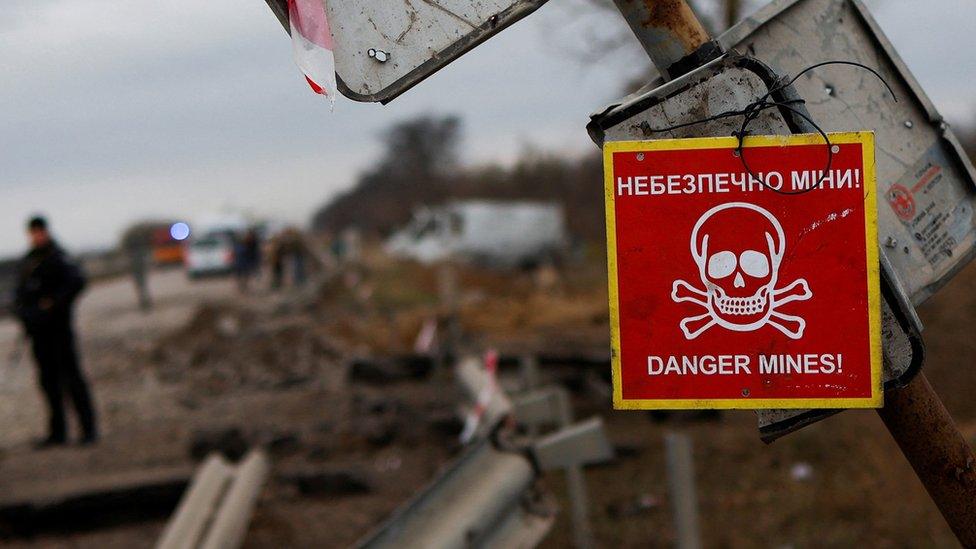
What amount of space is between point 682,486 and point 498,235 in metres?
36.2

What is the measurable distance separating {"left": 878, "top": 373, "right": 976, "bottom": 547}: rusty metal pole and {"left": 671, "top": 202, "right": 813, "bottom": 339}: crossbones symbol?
0.31 m

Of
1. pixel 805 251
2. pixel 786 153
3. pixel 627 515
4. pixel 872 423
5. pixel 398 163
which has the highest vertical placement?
pixel 398 163

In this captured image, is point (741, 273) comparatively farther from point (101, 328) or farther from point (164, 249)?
point (164, 249)

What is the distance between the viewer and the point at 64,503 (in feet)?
23.6

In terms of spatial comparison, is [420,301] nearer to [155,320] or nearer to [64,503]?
[155,320]

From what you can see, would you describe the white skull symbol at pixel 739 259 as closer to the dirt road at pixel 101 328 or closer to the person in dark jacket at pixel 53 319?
the person in dark jacket at pixel 53 319

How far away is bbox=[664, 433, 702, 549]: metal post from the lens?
5.18m

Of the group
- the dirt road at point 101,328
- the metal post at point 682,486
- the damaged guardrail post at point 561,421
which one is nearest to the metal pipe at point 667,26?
the metal post at point 682,486

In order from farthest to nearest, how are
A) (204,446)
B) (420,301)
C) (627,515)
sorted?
(420,301)
(204,446)
(627,515)

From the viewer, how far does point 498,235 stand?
41.4 meters

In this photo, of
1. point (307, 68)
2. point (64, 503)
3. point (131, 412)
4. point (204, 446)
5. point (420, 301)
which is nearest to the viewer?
point (307, 68)

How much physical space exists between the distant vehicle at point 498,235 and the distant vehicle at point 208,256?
22.7 ft

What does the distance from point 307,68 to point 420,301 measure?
2678 centimetres

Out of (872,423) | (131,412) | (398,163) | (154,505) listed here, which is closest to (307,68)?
(154,505)
